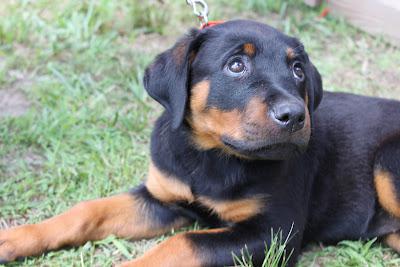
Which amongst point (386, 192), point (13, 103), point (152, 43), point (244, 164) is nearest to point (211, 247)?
point (244, 164)

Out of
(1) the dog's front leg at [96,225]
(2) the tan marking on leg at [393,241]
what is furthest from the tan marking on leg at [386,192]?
(1) the dog's front leg at [96,225]

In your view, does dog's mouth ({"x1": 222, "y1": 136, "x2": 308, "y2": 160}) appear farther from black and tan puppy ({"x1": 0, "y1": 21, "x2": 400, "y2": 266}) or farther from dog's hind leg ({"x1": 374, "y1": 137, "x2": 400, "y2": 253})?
dog's hind leg ({"x1": 374, "y1": 137, "x2": 400, "y2": 253})

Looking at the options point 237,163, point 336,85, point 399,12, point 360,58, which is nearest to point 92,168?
point 237,163

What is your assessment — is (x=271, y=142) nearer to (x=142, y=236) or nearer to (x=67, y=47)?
(x=142, y=236)

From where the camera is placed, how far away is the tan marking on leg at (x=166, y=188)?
3.44m

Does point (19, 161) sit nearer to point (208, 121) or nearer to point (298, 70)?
point (208, 121)

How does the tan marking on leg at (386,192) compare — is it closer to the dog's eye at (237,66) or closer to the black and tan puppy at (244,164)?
the black and tan puppy at (244,164)

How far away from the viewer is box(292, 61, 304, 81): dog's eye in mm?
Result: 3322

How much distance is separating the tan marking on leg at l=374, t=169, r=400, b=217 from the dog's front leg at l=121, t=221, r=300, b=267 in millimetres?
794

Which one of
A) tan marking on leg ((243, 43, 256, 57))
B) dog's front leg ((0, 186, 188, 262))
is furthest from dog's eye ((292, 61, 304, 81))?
dog's front leg ((0, 186, 188, 262))

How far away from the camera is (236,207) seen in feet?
10.8

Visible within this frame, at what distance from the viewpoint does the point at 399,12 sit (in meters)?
5.95

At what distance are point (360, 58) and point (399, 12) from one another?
22.1 inches

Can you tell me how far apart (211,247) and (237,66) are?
938mm
